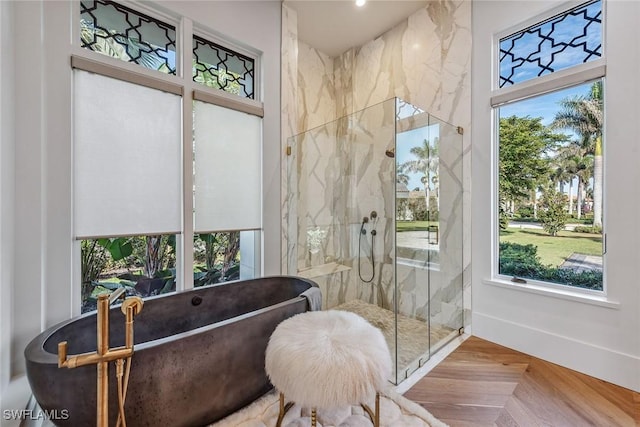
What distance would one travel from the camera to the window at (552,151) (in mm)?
1978

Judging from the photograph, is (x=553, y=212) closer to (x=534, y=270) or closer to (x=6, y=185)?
(x=534, y=270)

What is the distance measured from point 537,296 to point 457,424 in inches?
52.6

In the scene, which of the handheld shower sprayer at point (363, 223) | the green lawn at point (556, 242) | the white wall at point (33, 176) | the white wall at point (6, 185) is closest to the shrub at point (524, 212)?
the green lawn at point (556, 242)

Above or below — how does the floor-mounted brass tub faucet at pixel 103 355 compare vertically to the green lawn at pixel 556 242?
below

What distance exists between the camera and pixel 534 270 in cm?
230

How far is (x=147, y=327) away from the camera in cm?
179

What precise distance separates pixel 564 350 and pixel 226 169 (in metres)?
3.09

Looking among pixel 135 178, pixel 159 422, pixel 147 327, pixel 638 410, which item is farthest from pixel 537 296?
pixel 135 178

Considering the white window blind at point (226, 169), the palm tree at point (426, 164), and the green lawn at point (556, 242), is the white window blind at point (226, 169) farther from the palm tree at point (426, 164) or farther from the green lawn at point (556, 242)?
the green lawn at point (556, 242)

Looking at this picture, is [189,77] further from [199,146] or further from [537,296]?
[537,296]

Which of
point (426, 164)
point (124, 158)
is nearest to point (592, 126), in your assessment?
point (426, 164)

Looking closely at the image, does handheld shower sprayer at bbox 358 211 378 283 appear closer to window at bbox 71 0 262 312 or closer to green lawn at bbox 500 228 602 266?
window at bbox 71 0 262 312

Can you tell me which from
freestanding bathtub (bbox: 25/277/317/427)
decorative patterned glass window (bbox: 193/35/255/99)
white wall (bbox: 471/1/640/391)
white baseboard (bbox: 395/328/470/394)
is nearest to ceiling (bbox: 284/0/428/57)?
decorative patterned glass window (bbox: 193/35/255/99)

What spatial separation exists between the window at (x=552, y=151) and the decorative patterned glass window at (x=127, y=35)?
2.84 metres
